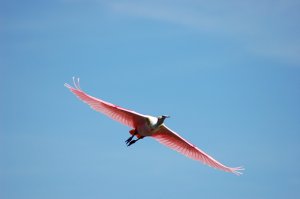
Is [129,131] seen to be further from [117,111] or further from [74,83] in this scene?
[74,83]

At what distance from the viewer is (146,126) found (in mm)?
30844

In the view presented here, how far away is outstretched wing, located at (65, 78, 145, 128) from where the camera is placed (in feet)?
99.5

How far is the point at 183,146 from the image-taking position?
33.6m

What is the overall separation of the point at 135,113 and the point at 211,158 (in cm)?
523

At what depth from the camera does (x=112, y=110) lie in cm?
3111

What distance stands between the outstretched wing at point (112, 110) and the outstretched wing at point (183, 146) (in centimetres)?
157

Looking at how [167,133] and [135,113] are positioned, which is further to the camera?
[167,133]

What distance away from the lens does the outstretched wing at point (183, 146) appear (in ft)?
107

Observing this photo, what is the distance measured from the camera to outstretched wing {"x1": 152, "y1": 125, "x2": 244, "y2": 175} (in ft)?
107

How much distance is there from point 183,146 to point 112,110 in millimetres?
4316

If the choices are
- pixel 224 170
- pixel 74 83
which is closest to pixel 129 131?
pixel 74 83

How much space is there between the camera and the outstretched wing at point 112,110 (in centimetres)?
3034

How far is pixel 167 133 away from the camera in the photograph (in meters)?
32.6

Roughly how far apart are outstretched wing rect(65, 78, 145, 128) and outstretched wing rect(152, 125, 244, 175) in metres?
1.57
